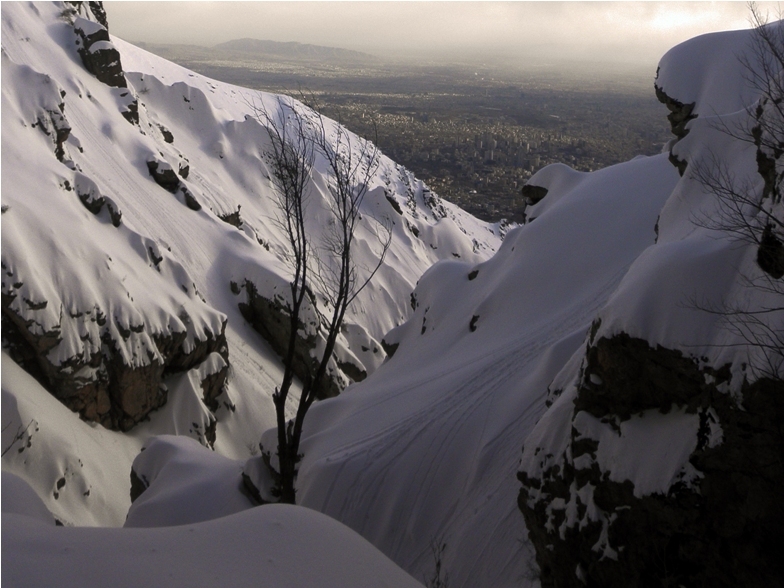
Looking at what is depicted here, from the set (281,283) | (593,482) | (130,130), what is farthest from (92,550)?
(130,130)

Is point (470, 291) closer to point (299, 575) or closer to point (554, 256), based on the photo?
point (554, 256)

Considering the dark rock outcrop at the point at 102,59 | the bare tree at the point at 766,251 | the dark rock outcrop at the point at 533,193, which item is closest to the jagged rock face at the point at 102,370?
the dark rock outcrop at the point at 533,193

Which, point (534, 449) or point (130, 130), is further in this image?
point (130, 130)

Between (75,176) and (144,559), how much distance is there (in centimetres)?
2772

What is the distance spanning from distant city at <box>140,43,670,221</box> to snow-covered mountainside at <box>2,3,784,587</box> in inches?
360

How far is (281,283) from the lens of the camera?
110ft

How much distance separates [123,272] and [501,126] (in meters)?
64.4

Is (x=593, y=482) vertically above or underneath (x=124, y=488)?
above

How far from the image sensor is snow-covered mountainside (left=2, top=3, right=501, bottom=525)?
66.6 ft

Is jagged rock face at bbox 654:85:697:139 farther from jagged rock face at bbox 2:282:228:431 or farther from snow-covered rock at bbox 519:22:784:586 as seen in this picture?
jagged rock face at bbox 2:282:228:431

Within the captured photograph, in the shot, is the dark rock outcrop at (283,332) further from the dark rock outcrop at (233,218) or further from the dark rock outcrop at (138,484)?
the dark rock outcrop at (138,484)

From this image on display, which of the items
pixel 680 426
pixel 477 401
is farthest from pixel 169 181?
pixel 680 426

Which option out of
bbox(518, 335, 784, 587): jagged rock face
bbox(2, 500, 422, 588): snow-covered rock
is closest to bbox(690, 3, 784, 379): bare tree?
bbox(518, 335, 784, 587): jagged rock face

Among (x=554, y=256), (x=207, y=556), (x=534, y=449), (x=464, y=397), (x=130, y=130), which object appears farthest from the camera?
(x=130, y=130)
